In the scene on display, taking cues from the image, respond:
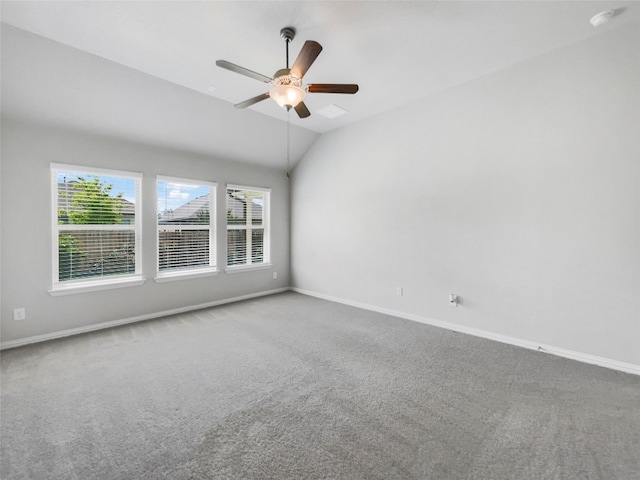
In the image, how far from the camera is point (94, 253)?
12.2 ft

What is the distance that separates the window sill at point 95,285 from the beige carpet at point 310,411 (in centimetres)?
58

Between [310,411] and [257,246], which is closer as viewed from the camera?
[310,411]

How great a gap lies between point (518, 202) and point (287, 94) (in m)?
2.73

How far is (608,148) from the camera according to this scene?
8.69 feet

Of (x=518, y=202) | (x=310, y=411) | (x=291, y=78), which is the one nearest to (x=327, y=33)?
(x=291, y=78)

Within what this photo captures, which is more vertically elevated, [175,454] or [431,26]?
A: [431,26]

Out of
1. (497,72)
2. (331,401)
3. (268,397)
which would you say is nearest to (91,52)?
(268,397)

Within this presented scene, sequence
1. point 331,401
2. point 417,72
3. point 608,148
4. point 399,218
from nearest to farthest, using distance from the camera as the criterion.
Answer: point 331,401 → point 608,148 → point 417,72 → point 399,218

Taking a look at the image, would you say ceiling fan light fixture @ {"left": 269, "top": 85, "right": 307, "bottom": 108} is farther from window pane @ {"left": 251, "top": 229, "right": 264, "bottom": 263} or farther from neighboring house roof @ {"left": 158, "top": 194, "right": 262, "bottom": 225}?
window pane @ {"left": 251, "top": 229, "right": 264, "bottom": 263}

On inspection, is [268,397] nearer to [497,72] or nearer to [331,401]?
[331,401]

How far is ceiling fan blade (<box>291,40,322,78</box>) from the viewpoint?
Result: 1.98m

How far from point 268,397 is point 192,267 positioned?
3.07 meters

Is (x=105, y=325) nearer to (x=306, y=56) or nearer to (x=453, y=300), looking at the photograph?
(x=306, y=56)

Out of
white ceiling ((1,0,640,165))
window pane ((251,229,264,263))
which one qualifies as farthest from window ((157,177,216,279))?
white ceiling ((1,0,640,165))
